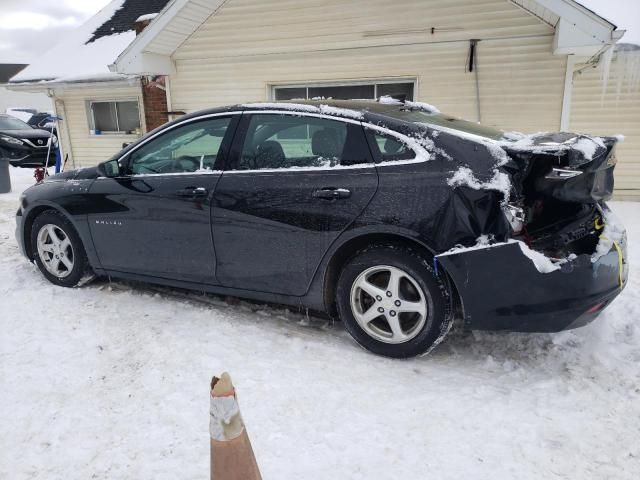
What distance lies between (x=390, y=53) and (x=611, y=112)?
3.91m

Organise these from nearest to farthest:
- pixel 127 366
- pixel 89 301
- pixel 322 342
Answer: pixel 127 366
pixel 322 342
pixel 89 301

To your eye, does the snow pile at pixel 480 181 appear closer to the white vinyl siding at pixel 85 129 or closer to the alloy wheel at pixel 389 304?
the alloy wheel at pixel 389 304

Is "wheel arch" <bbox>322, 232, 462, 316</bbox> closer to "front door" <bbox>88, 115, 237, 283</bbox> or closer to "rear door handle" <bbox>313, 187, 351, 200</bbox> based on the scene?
"rear door handle" <bbox>313, 187, 351, 200</bbox>

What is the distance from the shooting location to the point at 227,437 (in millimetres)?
1721

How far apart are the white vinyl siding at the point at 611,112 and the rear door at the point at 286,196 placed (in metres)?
6.96

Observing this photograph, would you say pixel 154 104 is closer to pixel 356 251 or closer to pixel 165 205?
pixel 165 205

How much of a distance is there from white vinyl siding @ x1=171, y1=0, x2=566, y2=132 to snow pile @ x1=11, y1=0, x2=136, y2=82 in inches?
131

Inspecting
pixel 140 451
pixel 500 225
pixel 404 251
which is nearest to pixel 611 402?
pixel 500 225

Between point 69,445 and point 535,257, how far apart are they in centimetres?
259

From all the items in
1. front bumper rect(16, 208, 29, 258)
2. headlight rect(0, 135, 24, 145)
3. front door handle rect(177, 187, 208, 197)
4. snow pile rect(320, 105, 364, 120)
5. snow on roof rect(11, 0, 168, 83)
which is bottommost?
front bumper rect(16, 208, 29, 258)

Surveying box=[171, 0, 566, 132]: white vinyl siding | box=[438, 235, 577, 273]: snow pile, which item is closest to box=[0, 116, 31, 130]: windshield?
box=[171, 0, 566, 132]: white vinyl siding

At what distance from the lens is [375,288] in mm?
3125

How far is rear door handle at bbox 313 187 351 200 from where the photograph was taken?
3111mm

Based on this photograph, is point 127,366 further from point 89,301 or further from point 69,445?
point 89,301
